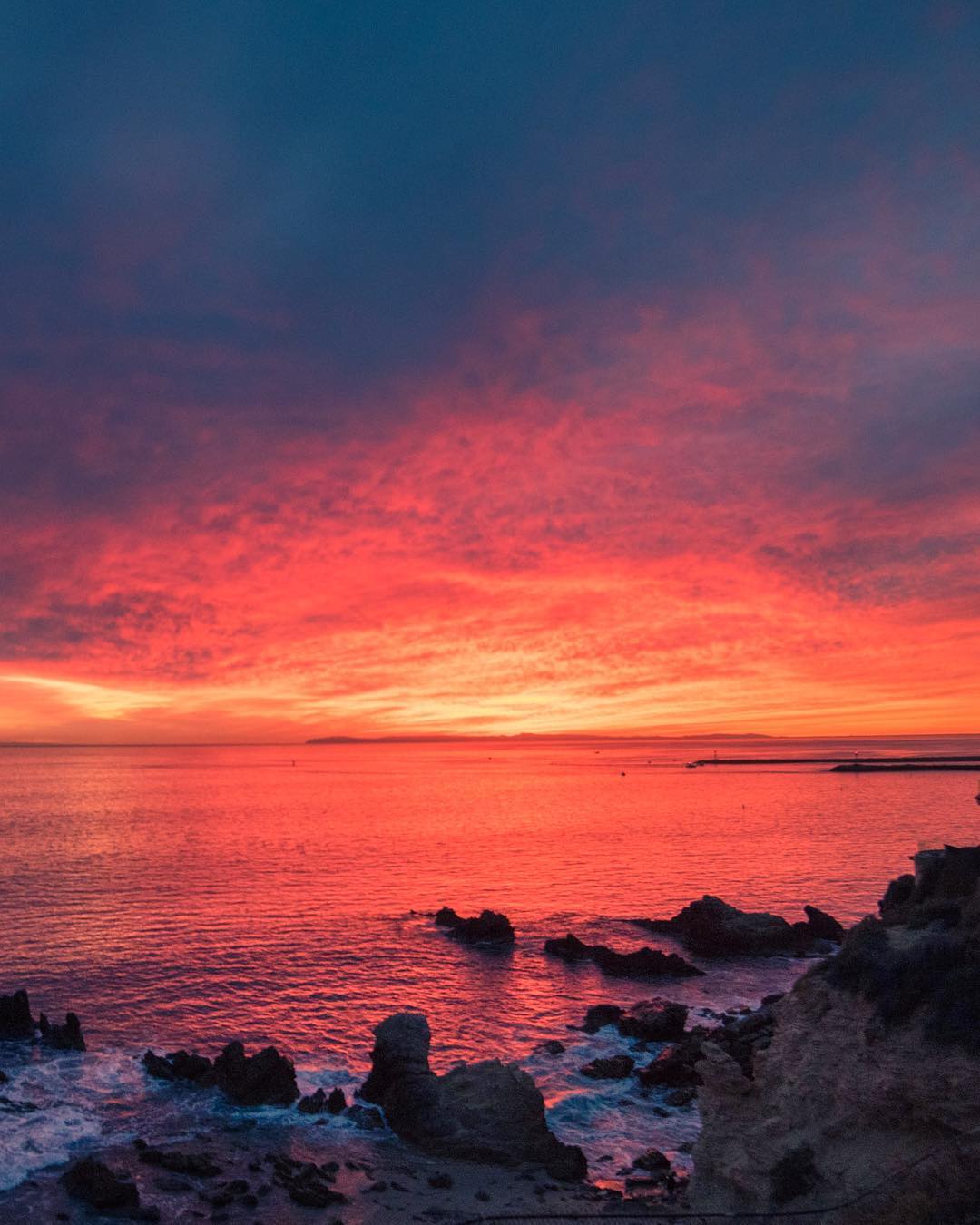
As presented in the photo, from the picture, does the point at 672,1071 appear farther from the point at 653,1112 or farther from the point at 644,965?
the point at 644,965

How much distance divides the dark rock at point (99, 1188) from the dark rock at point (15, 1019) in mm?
13471

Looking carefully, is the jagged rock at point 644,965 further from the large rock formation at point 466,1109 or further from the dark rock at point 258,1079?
the dark rock at point 258,1079

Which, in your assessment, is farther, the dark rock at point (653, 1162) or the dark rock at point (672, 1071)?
the dark rock at point (672, 1071)

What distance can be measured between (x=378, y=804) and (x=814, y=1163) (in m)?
129

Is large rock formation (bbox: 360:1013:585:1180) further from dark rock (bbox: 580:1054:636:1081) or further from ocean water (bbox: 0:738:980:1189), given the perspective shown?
dark rock (bbox: 580:1054:636:1081)

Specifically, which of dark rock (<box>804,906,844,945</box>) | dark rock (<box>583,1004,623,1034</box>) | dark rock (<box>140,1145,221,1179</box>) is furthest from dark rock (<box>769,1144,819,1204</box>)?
dark rock (<box>804,906,844,945</box>)

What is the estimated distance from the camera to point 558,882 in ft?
225

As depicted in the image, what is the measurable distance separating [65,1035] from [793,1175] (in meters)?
28.4

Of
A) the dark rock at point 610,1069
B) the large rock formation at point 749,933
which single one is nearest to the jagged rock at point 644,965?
the large rock formation at point 749,933

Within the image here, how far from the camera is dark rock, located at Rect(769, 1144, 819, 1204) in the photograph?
1567cm

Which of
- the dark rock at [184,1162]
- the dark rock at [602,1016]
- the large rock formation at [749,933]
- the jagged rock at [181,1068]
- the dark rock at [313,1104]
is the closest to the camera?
the dark rock at [184,1162]

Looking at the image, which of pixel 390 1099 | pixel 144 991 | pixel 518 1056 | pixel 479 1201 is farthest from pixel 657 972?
pixel 144 991

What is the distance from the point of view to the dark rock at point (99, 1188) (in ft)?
63.4

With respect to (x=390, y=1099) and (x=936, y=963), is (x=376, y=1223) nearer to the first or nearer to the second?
(x=390, y=1099)
